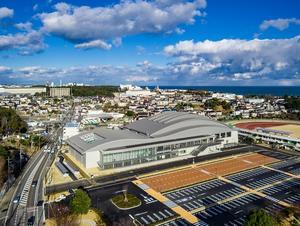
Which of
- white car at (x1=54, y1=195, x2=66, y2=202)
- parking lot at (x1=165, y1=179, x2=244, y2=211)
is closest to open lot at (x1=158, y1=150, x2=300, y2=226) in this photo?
parking lot at (x1=165, y1=179, x2=244, y2=211)

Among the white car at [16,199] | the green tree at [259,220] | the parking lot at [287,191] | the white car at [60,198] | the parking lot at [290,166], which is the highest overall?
the green tree at [259,220]

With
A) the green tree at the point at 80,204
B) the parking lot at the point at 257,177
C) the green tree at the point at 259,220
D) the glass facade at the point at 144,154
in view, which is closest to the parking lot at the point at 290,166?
the parking lot at the point at 257,177

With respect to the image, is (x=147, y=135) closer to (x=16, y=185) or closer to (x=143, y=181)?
(x=143, y=181)

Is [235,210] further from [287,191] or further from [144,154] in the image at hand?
[144,154]

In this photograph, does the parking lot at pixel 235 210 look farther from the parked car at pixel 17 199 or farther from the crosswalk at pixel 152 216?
the parked car at pixel 17 199

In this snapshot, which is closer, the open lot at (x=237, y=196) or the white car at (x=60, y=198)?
the open lot at (x=237, y=196)

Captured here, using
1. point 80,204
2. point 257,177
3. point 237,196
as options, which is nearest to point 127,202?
point 80,204

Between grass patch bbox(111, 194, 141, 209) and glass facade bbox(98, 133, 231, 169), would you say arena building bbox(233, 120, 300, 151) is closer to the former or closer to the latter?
glass facade bbox(98, 133, 231, 169)

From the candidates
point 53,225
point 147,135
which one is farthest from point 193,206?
point 147,135

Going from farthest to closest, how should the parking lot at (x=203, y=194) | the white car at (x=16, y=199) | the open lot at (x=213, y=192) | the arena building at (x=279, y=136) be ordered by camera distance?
the arena building at (x=279, y=136) < the white car at (x=16, y=199) < the parking lot at (x=203, y=194) < the open lot at (x=213, y=192)
